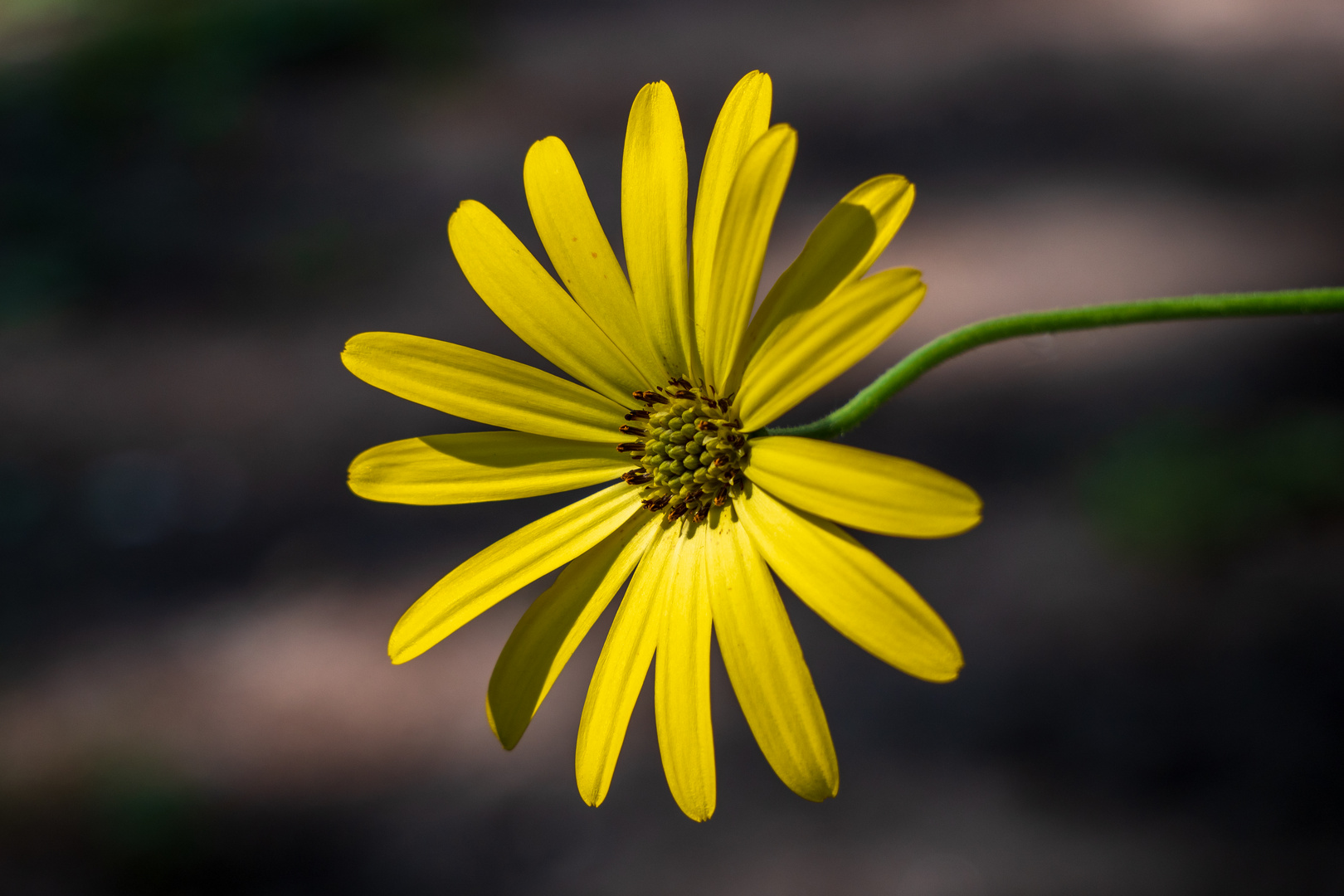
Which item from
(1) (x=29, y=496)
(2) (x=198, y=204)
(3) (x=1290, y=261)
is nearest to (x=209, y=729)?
(1) (x=29, y=496)

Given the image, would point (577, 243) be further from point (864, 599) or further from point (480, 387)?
point (864, 599)

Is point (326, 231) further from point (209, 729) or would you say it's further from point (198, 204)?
point (209, 729)

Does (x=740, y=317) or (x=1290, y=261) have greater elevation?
(x=1290, y=261)

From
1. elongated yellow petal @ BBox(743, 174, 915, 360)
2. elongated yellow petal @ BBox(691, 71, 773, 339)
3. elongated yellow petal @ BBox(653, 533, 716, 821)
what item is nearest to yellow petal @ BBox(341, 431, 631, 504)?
elongated yellow petal @ BBox(653, 533, 716, 821)

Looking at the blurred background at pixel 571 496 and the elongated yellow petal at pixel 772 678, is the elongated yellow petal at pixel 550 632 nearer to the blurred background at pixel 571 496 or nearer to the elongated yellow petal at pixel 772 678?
the elongated yellow petal at pixel 772 678

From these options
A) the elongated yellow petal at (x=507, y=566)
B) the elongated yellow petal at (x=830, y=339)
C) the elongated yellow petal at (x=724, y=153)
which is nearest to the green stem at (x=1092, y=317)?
the elongated yellow petal at (x=830, y=339)
